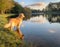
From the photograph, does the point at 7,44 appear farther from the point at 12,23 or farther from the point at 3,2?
the point at 3,2

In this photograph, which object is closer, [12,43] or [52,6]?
[12,43]

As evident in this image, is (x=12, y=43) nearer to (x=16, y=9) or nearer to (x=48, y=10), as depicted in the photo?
(x=16, y=9)

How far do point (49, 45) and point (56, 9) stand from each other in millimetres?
129768

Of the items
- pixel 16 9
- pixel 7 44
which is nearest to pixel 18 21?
pixel 7 44

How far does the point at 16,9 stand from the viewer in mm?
83375

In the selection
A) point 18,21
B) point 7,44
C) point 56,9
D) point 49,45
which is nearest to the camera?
point 7,44

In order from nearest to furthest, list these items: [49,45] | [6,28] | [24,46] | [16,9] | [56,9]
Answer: [24,46] → [49,45] → [6,28] → [16,9] → [56,9]

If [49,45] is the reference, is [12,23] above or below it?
above

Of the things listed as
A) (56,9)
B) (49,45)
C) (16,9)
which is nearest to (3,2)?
(16,9)

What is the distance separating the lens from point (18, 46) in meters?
10.6

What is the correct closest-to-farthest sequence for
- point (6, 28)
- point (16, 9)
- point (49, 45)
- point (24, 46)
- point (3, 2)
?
point (24, 46) → point (49, 45) → point (6, 28) → point (3, 2) → point (16, 9)

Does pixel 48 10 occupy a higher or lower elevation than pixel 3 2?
lower

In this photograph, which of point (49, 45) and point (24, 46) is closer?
point (24, 46)

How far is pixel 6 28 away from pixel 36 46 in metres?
3.97
